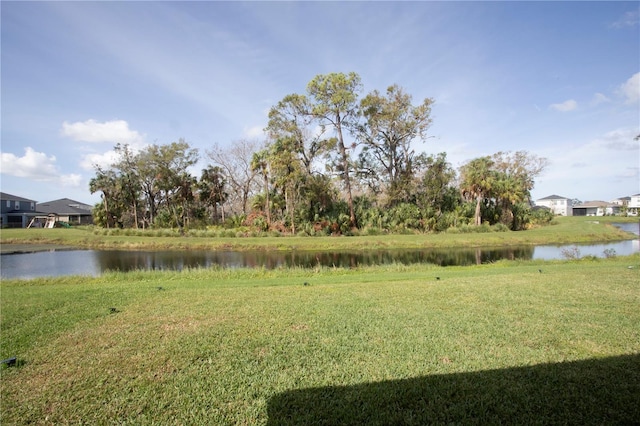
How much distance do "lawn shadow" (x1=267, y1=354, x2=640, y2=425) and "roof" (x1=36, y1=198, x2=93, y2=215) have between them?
67.4 metres

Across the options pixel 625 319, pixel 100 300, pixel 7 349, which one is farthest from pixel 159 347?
pixel 625 319

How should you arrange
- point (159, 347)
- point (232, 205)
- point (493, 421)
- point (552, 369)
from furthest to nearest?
point (232, 205) → point (159, 347) → point (552, 369) → point (493, 421)

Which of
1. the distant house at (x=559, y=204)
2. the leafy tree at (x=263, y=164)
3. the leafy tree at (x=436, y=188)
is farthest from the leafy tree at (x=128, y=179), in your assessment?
the distant house at (x=559, y=204)

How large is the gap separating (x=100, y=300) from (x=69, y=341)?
2.66m

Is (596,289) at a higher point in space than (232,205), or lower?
lower

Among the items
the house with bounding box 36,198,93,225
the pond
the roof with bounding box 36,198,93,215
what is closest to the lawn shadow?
the pond

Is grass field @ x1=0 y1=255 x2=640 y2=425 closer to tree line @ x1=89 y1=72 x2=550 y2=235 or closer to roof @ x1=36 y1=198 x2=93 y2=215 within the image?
tree line @ x1=89 y1=72 x2=550 y2=235

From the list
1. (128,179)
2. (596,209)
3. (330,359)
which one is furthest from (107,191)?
(596,209)

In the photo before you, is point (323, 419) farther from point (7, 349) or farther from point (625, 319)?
→ point (625, 319)

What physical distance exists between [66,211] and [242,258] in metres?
52.7

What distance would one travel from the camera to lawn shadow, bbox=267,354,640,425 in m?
3.00

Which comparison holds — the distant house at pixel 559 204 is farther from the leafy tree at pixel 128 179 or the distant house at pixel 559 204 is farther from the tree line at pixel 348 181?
the leafy tree at pixel 128 179

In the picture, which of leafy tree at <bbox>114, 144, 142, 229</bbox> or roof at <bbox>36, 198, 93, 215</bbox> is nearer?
leafy tree at <bbox>114, 144, 142, 229</bbox>

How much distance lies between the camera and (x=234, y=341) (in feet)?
15.6
